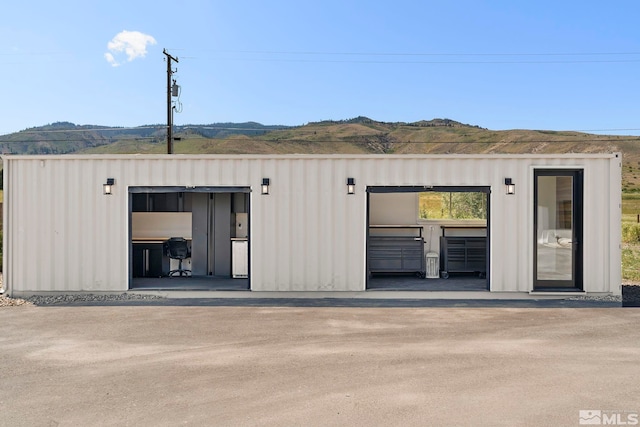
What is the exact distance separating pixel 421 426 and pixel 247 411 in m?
1.38

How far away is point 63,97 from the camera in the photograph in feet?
283

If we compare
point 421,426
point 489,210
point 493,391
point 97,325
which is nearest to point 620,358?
point 493,391

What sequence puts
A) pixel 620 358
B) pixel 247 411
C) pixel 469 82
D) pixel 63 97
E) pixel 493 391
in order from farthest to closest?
pixel 63 97, pixel 469 82, pixel 620 358, pixel 493 391, pixel 247 411

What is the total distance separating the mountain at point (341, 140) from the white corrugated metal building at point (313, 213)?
72.1 meters

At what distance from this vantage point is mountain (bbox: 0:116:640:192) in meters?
84.1

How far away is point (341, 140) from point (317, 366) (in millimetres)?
93110

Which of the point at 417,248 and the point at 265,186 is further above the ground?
the point at 265,186

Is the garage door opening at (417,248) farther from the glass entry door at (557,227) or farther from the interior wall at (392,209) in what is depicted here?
the glass entry door at (557,227)

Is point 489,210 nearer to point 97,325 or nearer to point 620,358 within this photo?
point 620,358

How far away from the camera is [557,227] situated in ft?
30.3

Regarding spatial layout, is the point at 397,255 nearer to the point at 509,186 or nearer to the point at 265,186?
the point at 509,186

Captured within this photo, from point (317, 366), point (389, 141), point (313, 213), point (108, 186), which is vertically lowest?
point (317, 366)

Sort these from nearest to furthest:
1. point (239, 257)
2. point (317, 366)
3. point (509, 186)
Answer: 1. point (317, 366)
2. point (509, 186)
3. point (239, 257)

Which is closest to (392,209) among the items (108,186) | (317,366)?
(108,186)
